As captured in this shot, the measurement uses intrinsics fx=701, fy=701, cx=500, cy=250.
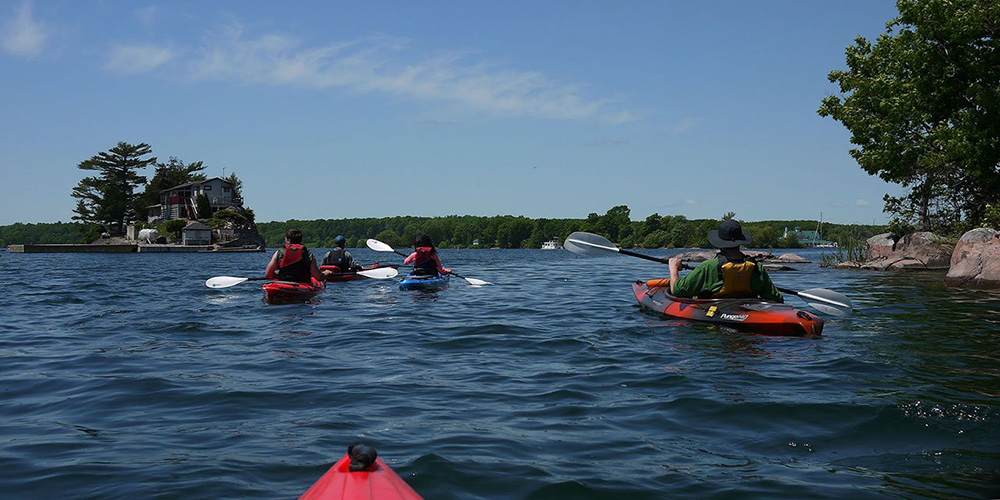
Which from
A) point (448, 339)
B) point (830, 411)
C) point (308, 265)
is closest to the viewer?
point (830, 411)

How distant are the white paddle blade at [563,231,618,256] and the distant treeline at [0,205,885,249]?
383 feet

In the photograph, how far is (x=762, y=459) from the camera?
4438mm

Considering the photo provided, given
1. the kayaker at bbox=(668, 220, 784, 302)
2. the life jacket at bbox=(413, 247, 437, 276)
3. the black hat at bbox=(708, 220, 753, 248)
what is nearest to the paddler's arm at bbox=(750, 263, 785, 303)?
the kayaker at bbox=(668, 220, 784, 302)

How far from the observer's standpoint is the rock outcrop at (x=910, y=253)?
1117 inches

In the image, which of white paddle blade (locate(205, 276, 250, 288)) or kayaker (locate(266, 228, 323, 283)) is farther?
white paddle blade (locate(205, 276, 250, 288))

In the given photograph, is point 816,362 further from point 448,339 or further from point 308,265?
point 308,265

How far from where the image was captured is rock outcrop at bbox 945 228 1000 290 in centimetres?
2011

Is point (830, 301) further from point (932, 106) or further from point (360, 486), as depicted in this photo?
point (932, 106)

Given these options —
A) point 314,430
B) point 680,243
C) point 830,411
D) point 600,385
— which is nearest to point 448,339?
point 600,385

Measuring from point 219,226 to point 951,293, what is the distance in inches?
3256

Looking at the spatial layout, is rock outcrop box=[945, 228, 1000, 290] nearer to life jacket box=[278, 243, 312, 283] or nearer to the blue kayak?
the blue kayak

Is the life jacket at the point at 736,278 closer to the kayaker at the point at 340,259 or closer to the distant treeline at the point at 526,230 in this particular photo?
the kayaker at the point at 340,259

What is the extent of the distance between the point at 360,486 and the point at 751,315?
8084 mm

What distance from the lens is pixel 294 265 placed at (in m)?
14.9
